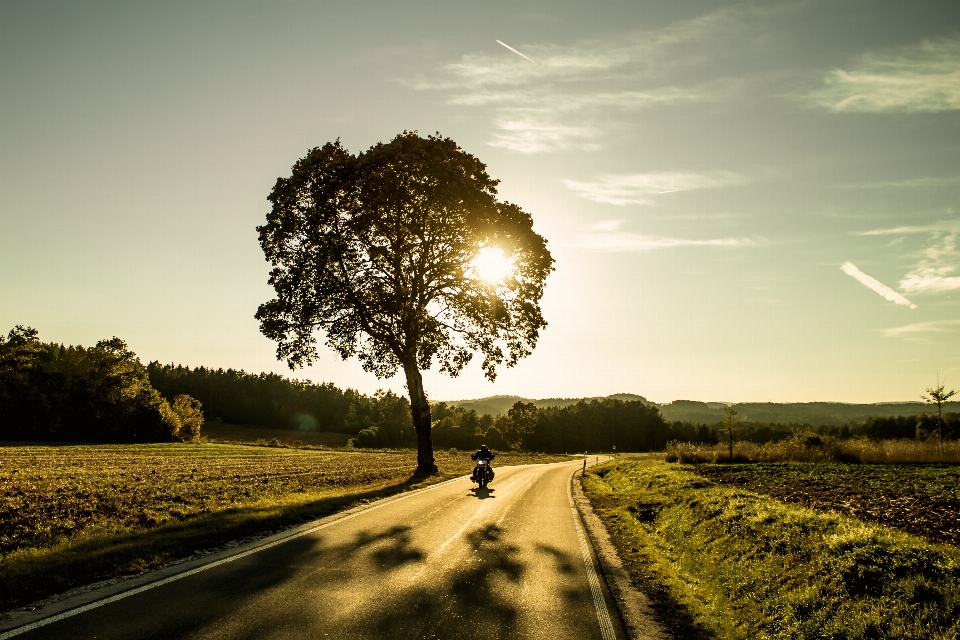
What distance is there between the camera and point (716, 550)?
455 inches

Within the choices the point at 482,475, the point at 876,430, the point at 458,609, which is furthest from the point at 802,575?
the point at 876,430

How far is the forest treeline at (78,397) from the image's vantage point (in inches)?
2844

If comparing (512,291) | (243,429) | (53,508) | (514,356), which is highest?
(512,291)

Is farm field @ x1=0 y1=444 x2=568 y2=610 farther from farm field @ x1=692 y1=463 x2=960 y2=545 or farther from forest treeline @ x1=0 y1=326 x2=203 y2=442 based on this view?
forest treeline @ x1=0 y1=326 x2=203 y2=442

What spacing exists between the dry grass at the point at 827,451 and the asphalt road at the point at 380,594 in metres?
39.4

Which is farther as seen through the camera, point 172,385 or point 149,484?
point 172,385

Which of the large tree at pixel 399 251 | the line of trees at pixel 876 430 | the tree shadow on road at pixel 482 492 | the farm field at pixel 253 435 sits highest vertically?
the large tree at pixel 399 251

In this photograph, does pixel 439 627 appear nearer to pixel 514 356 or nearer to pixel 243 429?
pixel 514 356

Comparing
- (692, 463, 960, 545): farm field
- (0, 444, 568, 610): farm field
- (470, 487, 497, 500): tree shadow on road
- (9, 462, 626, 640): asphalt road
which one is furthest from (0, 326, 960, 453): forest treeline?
(9, 462, 626, 640): asphalt road

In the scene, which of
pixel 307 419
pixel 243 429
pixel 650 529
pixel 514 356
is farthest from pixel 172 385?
pixel 650 529

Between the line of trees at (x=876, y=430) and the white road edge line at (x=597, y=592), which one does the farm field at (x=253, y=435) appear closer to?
the line of trees at (x=876, y=430)

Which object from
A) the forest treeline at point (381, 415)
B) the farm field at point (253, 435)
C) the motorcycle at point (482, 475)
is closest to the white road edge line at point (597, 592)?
the motorcycle at point (482, 475)

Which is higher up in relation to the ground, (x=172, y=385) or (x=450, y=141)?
(x=450, y=141)

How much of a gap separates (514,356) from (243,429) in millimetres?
126895
